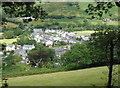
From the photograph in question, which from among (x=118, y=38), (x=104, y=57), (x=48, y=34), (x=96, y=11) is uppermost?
(x=96, y=11)

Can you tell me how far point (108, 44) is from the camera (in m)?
6.00

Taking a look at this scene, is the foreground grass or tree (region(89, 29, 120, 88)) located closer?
tree (region(89, 29, 120, 88))

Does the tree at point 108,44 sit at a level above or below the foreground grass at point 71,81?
above

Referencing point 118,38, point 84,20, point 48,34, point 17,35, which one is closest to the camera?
point 118,38

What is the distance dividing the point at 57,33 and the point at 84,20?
43.6 feet

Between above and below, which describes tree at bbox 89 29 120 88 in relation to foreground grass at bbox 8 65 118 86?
above

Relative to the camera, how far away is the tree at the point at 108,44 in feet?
19.1

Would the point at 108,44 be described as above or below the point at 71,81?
above

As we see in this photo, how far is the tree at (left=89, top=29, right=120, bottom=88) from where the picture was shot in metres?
5.82

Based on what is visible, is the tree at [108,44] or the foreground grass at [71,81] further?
the foreground grass at [71,81]

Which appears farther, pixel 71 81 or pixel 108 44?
pixel 71 81

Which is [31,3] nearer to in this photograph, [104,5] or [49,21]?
[104,5]

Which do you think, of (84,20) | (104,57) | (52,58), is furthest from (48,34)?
(104,57)

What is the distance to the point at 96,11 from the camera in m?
3.18
